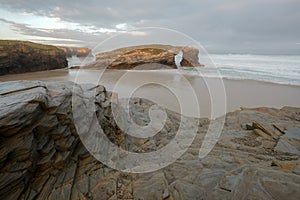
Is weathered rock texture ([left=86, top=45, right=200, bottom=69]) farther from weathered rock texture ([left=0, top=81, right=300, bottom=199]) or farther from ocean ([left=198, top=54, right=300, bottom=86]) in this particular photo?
weathered rock texture ([left=0, top=81, right=300, bottom=199])

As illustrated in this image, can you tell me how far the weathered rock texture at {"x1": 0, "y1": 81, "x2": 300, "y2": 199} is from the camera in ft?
8.71

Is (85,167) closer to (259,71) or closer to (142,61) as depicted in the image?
(142,61)

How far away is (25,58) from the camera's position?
2156cm

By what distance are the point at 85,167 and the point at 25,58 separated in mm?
23892

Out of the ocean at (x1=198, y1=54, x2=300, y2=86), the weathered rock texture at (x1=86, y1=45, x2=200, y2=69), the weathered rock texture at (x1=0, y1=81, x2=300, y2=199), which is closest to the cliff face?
the weathered rock texture at (x1=86, y1=45, x2=200, y2=69)

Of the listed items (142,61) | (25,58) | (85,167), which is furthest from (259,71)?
(25,58)

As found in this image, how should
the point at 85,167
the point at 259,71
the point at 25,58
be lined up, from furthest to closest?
the point at 259,71 → the point at 25,58 → the point at 85,167

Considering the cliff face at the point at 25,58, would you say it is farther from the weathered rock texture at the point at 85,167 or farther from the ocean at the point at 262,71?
the ocean at the point at 262,71

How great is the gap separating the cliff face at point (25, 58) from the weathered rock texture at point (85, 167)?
2040cm

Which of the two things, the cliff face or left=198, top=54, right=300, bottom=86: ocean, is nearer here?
left=198, top=54, right=300, bottom=86: ocean

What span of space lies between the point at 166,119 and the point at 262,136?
141 inches

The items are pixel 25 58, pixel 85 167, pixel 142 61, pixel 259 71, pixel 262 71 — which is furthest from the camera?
pixel 142 61

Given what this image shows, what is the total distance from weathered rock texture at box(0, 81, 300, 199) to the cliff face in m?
20.4

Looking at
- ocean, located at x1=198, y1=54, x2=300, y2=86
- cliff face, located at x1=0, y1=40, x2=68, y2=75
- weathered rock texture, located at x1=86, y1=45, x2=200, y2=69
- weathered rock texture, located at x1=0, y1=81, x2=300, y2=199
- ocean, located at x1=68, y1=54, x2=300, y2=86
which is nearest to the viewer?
weathered rock texture, located at x1=0, y1=81, x2=300, y2=199
